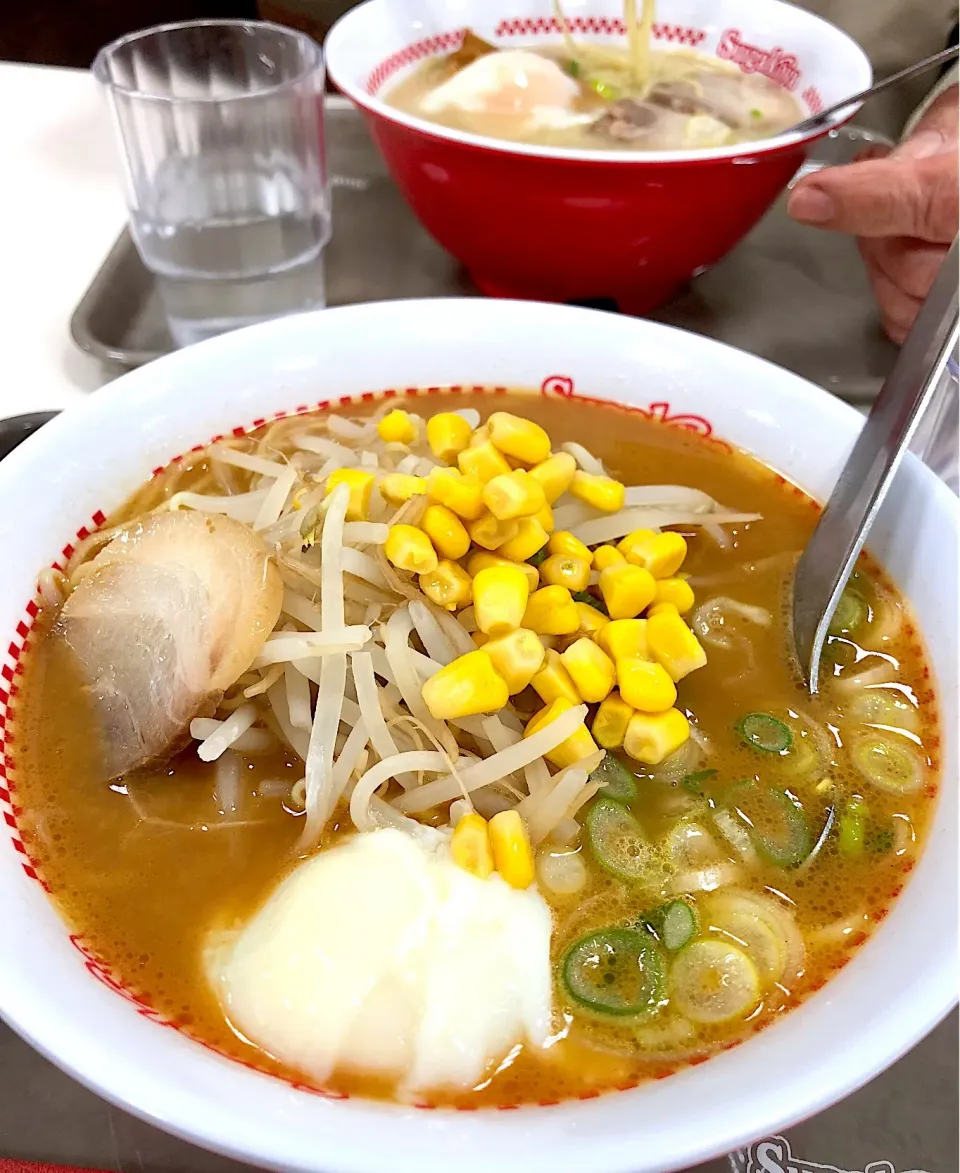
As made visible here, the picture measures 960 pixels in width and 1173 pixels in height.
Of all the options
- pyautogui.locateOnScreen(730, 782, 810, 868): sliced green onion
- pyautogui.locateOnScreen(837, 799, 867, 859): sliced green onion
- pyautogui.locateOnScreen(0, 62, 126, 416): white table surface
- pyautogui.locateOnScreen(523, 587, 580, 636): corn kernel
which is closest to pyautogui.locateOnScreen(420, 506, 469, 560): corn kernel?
pyautogui.locateOnScreen(523, 587, 580, 636): corn kernel

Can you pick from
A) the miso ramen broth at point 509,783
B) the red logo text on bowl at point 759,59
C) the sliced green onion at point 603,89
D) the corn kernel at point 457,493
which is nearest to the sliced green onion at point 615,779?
the miso ramen broth at point 509,783

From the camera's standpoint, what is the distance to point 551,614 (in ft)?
3.81

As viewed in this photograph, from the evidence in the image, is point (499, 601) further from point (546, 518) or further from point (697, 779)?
point (697, 779)

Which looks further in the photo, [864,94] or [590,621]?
[864,94]

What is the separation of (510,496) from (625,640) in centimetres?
23

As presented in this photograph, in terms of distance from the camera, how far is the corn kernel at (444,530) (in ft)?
3.83

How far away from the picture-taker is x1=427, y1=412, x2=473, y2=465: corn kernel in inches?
51.4

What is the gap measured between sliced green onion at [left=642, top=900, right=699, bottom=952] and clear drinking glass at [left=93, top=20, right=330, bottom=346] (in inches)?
55.5

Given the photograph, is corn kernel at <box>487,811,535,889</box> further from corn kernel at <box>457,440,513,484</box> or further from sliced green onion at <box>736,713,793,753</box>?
corn kernel at <box>457,440,513,484</box>

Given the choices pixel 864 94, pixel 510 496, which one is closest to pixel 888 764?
pixel 510 496

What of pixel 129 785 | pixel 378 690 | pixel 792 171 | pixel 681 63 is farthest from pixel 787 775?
pixel 681 63

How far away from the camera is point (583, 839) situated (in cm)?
105

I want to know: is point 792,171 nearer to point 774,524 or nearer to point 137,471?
point 774,524

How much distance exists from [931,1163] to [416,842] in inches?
26.2
